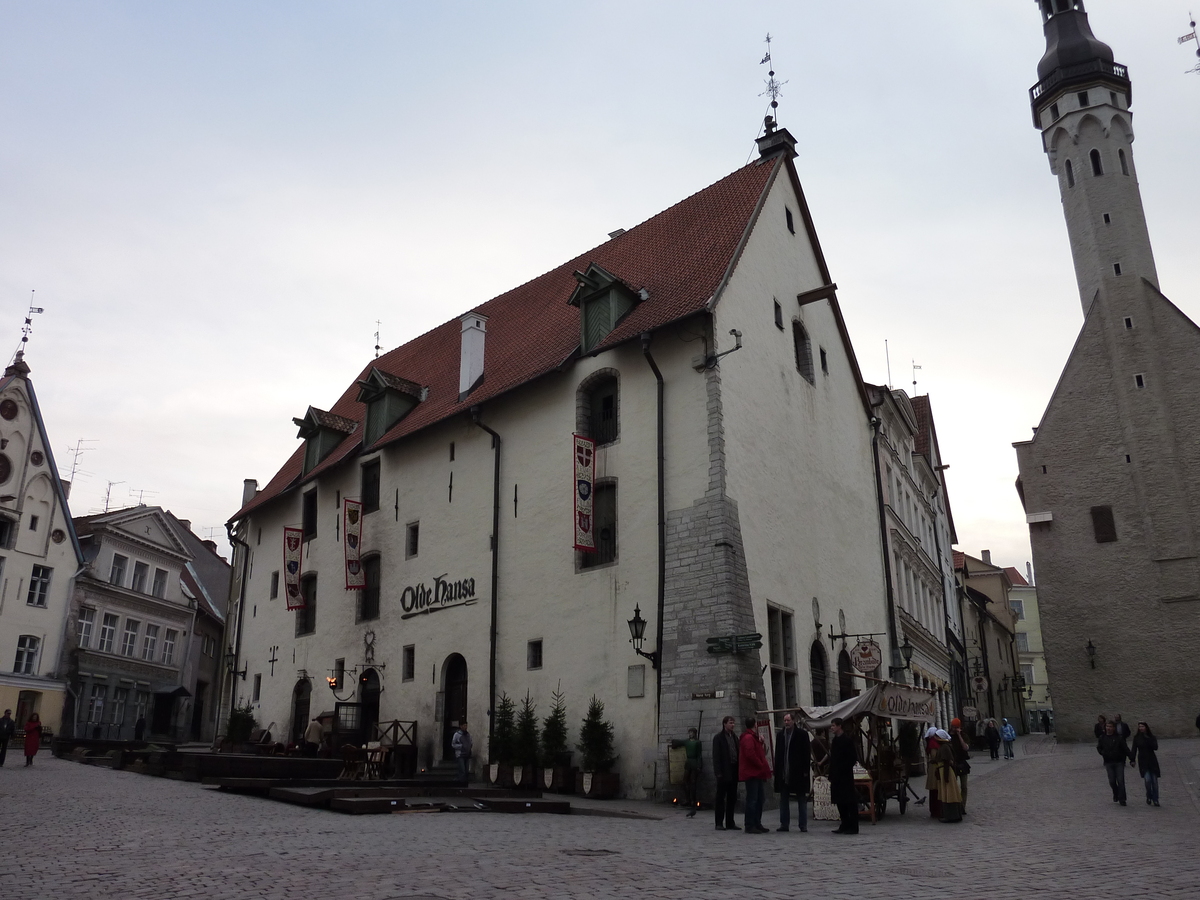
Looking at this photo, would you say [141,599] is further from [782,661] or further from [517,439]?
[782,661]

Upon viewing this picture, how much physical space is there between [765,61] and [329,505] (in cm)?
1733

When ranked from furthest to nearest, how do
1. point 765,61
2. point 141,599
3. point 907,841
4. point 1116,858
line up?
point 141,599 < point 765,61 < point 907,841 < point 1116,858

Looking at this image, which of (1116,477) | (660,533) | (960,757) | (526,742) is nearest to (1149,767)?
(960,757)

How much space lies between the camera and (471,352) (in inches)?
1019

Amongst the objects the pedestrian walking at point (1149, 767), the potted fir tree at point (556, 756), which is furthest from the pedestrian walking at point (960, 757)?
the potted fir tree at point (556, 756)

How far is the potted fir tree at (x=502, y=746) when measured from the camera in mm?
19703

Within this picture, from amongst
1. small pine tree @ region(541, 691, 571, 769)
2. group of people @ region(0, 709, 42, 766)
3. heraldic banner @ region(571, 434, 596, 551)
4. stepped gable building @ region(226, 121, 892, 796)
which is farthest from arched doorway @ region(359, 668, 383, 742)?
heraldic banner @ region(571, 434, 596, 551)

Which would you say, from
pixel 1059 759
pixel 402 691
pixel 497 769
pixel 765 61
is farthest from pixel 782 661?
pixel 765 61

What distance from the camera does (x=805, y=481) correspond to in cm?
2286

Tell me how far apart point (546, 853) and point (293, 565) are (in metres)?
20.8

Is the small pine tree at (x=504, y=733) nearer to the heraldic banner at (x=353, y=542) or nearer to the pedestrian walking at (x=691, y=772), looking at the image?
the pedestrian walking at (x=691, y=772)

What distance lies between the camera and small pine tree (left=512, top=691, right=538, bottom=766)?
1931cm

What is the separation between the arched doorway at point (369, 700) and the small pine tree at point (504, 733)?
206 inches

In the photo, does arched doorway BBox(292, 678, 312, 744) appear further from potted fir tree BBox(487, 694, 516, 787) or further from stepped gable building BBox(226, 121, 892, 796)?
potted fir tree BBox(487, 694, 516, 787)
